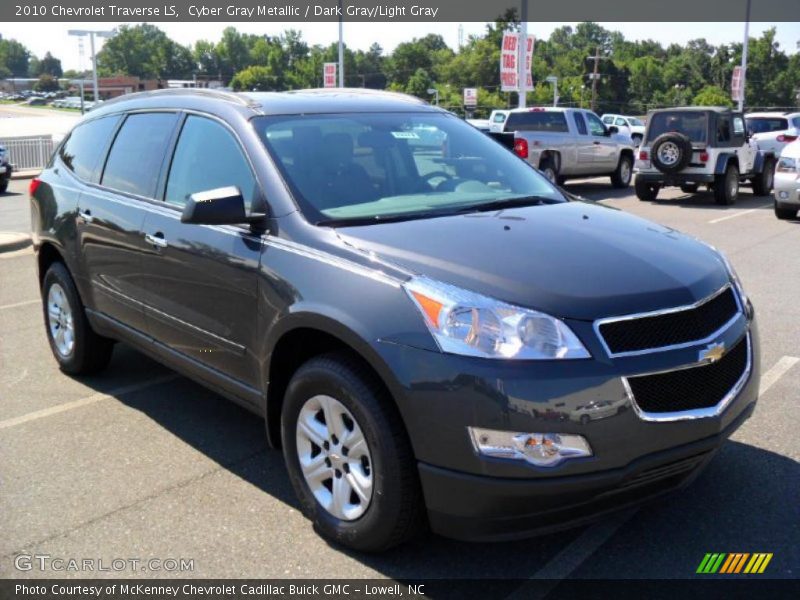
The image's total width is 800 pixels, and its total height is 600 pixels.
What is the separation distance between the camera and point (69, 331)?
5707 millimetres

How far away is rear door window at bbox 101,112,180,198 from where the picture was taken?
4648mm

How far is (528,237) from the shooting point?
3.50 metres

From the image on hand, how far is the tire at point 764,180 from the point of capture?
18.3 metres

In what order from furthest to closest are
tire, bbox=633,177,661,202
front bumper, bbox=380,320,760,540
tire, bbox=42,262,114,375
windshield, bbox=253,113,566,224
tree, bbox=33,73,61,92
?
1. tree, bbox=33,73,61,92
2. tire, bbox=633,177,661,202
3. tire, bbox=42,262,114,375
4. windshield, bbox=253,113,566,224
5. front bumper, bbox=380,320,760,540

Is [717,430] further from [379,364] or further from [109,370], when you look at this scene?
[109,370]

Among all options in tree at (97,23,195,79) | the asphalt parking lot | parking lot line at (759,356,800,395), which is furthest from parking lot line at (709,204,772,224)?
tree at (97,23,195,79)

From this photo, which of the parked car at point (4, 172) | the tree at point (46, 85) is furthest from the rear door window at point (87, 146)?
the tree at point (46, 85)

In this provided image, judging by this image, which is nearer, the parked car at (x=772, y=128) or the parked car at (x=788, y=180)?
the parked car at (x=788, y=180)

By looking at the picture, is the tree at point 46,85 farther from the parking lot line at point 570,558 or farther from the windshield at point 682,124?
the parking lot line at point 570,558

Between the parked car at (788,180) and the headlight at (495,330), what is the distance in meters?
11.5

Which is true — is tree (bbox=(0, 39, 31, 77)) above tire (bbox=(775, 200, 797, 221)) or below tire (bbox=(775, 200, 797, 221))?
above

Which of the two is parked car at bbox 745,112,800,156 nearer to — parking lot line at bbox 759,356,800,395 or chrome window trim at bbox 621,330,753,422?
parking lot line at bbox 759,356,800,395

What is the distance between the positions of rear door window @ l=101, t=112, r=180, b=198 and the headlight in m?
2.03

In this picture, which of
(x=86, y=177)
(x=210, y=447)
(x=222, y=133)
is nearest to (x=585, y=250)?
(x=222, y=133)
